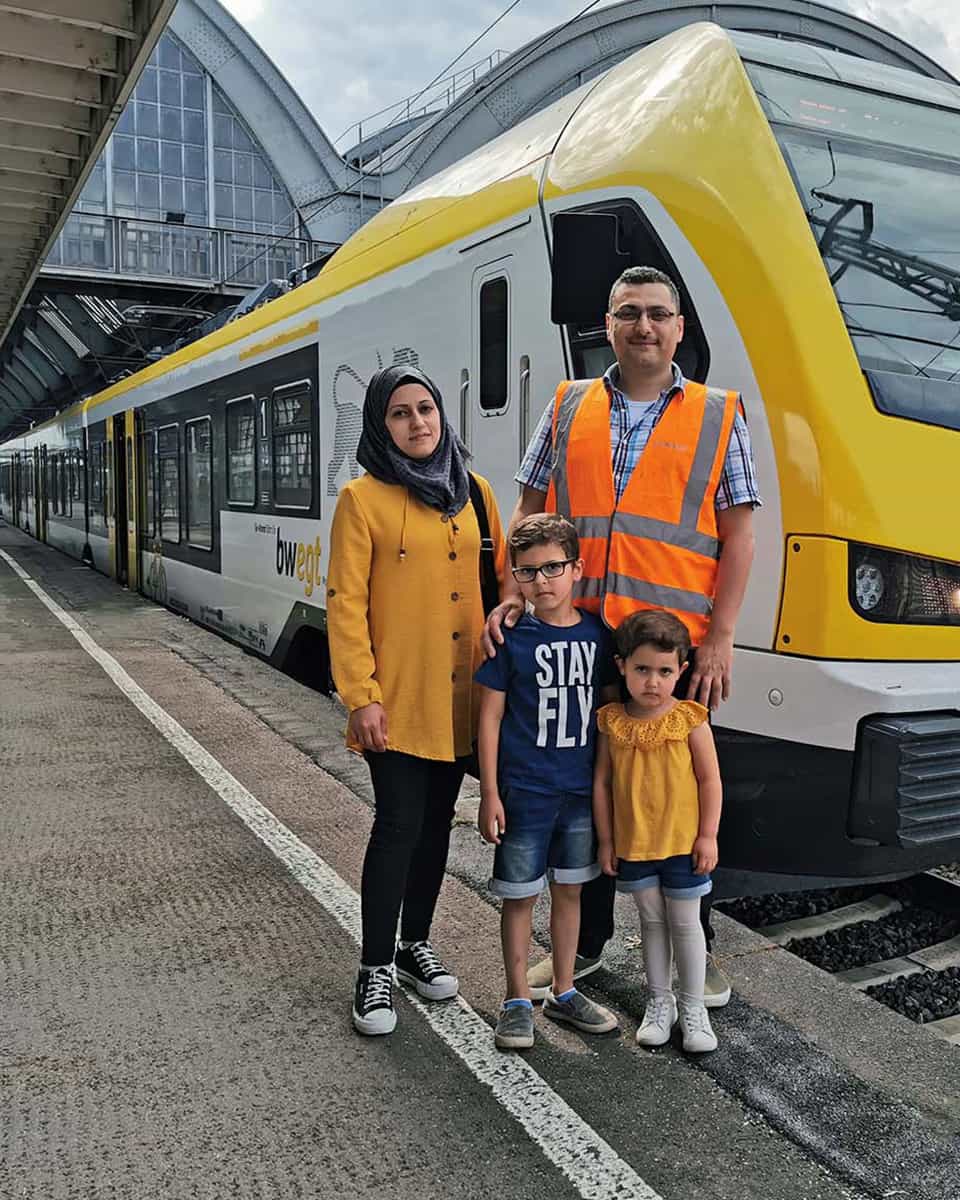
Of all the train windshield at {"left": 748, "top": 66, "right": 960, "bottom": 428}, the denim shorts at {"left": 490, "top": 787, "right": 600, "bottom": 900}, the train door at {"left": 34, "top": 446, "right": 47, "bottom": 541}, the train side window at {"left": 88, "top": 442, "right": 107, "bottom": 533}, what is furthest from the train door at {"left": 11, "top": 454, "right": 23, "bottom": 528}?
the denim shorts at {"left": 490, "top": 787, "right": 600, "bottom": 900}

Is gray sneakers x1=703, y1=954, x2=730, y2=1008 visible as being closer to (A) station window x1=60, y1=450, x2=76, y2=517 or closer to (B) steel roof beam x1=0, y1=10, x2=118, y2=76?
(B) steel roof beam x1=0, y1=10, x2=118, y2=76

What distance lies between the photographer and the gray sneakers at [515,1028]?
9.52ft

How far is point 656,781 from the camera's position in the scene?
2.83 m

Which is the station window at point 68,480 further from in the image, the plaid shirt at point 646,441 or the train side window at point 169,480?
the plaid shirt at point 646,441

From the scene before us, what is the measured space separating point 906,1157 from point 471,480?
6.35ft

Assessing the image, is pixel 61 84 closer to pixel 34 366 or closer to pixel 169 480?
pixel 169 480

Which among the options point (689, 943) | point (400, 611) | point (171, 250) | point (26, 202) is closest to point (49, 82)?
point (26, 202)

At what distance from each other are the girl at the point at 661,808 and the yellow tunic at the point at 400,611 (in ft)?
1.43

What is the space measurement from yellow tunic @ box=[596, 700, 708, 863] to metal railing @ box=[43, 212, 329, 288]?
98.0ft

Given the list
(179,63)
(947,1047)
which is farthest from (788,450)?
(179,63)

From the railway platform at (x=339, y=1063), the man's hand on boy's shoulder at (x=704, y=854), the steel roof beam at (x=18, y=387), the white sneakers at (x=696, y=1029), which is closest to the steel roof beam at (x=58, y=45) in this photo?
the railway platform at (x=339, y=1063)

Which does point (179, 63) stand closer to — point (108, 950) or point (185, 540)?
point (185, 540)

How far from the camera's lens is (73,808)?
5.09m

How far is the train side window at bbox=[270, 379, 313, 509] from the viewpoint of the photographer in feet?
24.1
